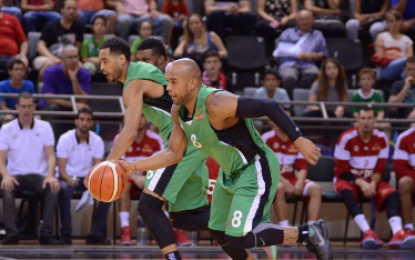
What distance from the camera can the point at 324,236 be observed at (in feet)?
18.1

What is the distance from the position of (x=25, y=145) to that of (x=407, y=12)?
6.61 meters

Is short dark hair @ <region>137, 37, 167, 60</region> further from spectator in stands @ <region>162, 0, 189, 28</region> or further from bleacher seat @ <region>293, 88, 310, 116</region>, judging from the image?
spectator in stands @ <region>162, 0, 189, 28</region>

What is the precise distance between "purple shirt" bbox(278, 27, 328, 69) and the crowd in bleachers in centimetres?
2

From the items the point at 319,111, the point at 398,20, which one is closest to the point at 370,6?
the point at 398,20

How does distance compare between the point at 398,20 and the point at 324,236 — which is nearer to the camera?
the point at 324,236

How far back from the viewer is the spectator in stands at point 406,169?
29.5 feet

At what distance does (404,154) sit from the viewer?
9.12 meters

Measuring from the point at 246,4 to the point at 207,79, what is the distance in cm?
228

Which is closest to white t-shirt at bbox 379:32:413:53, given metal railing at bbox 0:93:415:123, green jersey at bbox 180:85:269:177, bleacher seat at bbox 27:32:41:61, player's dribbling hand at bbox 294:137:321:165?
metal railing at bbox 0:93:415:123

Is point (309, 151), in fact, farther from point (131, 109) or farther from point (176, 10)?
point (176, 10)

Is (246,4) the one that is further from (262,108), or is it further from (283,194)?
(262,108)

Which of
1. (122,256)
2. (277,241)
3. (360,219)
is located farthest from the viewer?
(360,219)

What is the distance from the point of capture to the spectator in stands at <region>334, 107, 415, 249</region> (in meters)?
8.91

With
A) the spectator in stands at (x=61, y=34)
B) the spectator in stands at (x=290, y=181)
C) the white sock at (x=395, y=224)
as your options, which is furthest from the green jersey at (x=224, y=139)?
the spectator in stands at (x=61, y=34)
